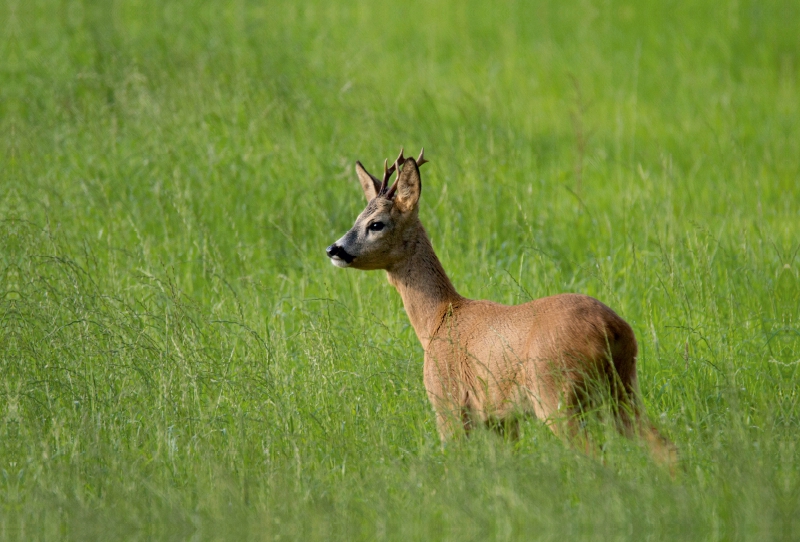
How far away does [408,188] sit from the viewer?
16.5 ft

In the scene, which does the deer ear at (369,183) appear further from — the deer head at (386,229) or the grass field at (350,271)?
the grass field at (350,271)

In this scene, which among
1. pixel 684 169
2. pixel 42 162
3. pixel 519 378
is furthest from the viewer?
pixel 684 169

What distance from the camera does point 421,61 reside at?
1156 centimetres

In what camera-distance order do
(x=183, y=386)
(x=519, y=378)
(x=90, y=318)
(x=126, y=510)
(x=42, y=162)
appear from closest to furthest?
1. (x=126, y=510)
2. (x=519, y=378)
3. (x=183, y=386)
4. (x=90, y=318)
5. (x=42, y=162)

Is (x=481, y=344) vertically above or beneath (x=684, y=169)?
above

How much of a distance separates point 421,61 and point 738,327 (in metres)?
6.95

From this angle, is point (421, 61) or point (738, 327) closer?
point (738, 327)

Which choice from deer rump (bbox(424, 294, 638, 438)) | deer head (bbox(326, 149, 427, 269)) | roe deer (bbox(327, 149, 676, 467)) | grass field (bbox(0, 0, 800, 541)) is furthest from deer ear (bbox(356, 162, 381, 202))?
deer rump (bbox(424, 294, 638, 438))

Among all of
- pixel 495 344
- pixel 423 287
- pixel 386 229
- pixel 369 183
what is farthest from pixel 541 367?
pixel 369 183

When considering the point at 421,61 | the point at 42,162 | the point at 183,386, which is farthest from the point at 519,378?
the point at 421,61

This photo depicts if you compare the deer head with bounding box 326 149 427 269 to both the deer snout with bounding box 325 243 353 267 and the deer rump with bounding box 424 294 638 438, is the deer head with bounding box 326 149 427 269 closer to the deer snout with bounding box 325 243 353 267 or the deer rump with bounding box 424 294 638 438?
the deer snout with bounding box 325 243 353 267

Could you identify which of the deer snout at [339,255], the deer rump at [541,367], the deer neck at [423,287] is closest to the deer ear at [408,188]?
the deer neck at [423,287]

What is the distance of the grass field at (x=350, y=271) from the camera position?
3.61 m

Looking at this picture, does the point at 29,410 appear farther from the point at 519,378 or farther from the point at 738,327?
the point at 738,327
